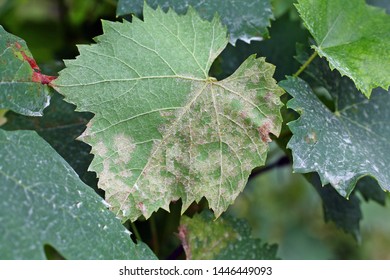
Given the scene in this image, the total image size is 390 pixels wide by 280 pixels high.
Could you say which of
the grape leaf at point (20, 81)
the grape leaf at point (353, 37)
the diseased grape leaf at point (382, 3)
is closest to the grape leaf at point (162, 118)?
the grape leaf at point (20, 81)

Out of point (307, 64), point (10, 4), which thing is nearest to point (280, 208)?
point (10, 4)

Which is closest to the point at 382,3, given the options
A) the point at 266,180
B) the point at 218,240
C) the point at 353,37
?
the point at 353,37

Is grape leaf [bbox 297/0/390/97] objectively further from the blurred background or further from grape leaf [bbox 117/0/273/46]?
the blurred background

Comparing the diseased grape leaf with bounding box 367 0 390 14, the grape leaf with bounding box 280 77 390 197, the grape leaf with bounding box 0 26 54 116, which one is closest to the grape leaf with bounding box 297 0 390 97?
the grape leaf with bounding box 280 77 390 197

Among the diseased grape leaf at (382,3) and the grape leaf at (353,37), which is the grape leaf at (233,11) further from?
the diseased grape leaf at (382,3)

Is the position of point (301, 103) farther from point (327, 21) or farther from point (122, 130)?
point (122, 130)
